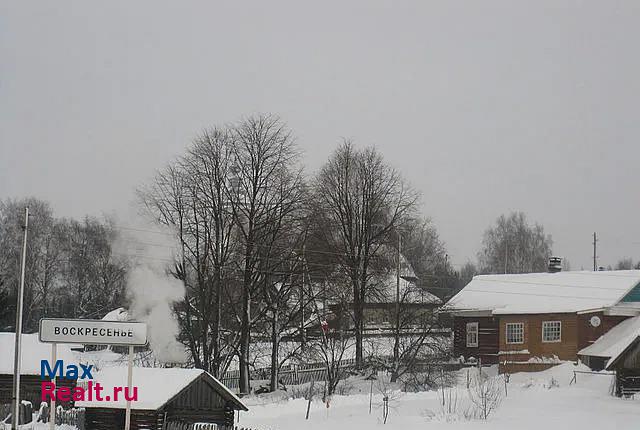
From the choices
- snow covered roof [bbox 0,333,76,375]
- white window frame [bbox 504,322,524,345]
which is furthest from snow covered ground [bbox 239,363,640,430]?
snow covered roof [bbox 0,333,76,375]

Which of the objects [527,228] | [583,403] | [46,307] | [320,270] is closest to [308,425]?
[583,403]

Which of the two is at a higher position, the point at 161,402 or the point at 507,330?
the point at 507,330

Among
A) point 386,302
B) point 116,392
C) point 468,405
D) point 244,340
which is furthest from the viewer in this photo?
point 386,302

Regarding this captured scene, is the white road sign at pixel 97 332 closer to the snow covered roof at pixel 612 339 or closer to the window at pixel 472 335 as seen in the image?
the snow covered roof at pixel 612 339

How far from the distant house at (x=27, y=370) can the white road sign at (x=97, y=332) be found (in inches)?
600

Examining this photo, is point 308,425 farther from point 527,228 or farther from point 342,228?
point 527,228

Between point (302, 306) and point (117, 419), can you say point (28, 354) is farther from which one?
point (302, 306)

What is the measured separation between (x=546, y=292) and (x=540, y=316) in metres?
2.99

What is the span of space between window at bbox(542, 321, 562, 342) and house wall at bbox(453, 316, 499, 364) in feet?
8.90

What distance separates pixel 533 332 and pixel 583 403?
1385 cm

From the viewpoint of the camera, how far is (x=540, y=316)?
4822 centimetres

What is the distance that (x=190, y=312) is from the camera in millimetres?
43375

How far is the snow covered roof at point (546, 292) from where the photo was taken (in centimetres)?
4816


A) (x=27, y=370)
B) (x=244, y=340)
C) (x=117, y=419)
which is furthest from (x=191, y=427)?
(x=244, y=340)
